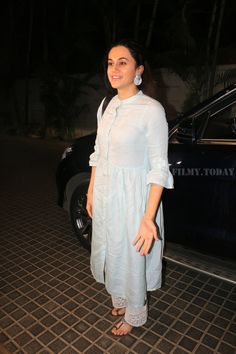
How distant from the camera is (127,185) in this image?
1778 mm

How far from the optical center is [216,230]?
7.86 feet

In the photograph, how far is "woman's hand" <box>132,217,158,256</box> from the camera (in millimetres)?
1688

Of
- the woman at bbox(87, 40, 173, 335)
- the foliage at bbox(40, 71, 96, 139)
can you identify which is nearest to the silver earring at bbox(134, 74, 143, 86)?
the woman at bbox(87, 40, 173, 335)

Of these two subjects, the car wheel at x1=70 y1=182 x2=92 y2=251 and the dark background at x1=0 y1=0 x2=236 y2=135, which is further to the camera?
the dark background at x1=0 y1=0 x2=236 y2=135

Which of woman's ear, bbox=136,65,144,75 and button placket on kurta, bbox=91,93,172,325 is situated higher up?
woman's ear, bbox=136,65,144,75

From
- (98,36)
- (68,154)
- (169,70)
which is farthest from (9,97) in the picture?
(68,154)

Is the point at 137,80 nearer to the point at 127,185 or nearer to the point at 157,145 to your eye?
the point at 157,145

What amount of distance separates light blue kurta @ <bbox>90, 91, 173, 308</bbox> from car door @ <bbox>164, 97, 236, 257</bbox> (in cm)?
58

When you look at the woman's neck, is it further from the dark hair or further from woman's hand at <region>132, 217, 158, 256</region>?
woman's hand at <region>132, 217, 158, 256</region>

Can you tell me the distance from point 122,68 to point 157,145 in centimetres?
45

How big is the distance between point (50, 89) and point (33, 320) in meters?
8.67

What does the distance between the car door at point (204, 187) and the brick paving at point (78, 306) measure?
1.41 feet

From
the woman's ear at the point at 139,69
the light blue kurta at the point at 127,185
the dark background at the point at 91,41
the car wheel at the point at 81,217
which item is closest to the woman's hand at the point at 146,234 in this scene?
the light blue kurta at the point at 127,185

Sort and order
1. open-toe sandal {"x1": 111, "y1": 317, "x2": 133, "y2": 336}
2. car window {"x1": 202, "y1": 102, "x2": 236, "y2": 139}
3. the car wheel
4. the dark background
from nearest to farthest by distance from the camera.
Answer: open-toe sandal {"x1": 111, "y1": 317, "x2": 133, "y2": 336}, car window {"x1": 202, "y1": 102, "x2": 236, "y2": 139}, the car wheel, the dark background
